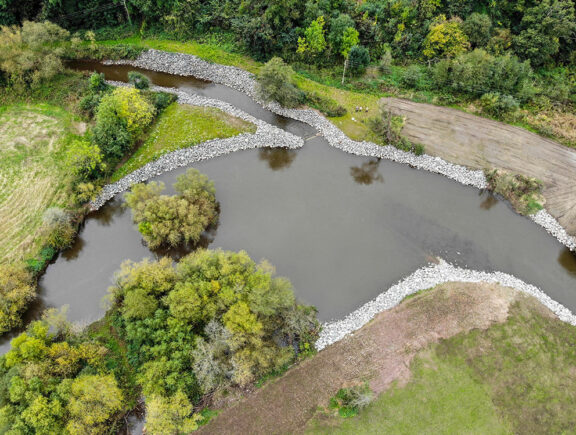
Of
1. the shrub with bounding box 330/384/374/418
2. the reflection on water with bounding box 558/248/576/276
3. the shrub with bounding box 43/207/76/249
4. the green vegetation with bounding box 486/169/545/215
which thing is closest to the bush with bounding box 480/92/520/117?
the green vegetation with bounding box 486/169/545/215

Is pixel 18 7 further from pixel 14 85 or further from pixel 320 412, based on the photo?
pixel 320 412

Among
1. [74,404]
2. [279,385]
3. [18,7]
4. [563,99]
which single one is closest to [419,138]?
[563,99]

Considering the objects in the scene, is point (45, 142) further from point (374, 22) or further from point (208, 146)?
point (374, 22)

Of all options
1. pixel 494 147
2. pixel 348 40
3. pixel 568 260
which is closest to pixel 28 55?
pixel 348 40

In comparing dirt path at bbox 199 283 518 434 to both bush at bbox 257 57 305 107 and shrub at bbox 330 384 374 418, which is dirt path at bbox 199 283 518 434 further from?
bush at bbox 257 57 305 107

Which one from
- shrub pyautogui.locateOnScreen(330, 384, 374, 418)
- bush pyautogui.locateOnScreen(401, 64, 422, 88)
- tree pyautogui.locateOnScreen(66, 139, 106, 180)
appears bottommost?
shrub pyautogui.locateOnScreen(330, 384, 374, 418)
